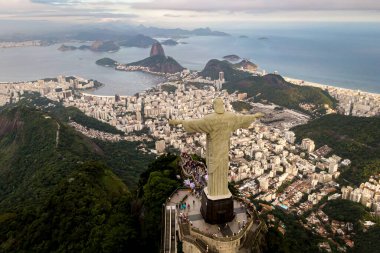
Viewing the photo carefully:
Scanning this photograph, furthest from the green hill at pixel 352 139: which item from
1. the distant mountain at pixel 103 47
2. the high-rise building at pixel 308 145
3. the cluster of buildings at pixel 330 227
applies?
the distant mountain at pixel 103 47

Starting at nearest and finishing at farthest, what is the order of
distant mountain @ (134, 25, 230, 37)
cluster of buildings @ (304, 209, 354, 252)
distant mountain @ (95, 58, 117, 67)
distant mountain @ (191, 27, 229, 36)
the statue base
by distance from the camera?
1. the statue base
2. cluster of buildings @ (304, 209, 354, 252)
3. distant mountain @ (95, 58, 117, 67)
4. distant mountain @ (134, 25, 230, 37)
5. distant mountain @ (191, 27, 229, 36)

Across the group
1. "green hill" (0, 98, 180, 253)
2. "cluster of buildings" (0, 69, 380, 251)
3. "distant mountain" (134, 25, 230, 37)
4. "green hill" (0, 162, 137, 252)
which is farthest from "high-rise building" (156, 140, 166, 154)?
"distant mountain" (134, 25, 230, 37)

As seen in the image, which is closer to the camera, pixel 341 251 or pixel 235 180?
pixel 341 251

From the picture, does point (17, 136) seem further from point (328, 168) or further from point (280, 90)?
point (280, 90)

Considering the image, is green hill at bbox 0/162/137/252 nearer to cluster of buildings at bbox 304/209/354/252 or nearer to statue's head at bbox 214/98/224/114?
statue's head at bbox 214/98/224/114

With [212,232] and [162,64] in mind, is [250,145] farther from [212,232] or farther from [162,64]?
[162,64]

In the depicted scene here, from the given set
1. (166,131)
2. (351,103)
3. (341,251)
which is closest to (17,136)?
(166,131)
